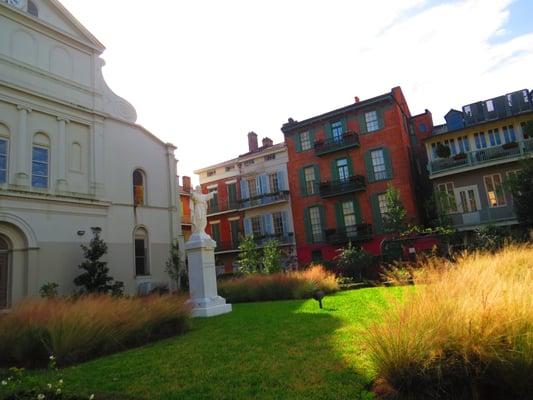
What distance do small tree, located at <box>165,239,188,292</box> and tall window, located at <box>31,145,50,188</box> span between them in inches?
287

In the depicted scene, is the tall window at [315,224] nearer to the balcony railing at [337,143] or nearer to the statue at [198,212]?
the balcony railing at [337,143]

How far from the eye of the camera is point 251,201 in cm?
3531

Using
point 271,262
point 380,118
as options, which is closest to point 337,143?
point 380,118

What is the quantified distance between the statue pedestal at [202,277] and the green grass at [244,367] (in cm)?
398

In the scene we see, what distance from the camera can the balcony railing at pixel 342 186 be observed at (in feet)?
95.6

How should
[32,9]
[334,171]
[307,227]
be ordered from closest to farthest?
1. [32,9]
2. [334,171]
3. [307,227]

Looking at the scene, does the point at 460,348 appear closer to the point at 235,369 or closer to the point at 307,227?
the point at 235,369

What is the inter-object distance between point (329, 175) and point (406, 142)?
604 cm

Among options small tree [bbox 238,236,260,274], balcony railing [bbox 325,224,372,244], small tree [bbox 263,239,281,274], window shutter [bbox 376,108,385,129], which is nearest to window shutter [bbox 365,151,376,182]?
window shutter [bbox 376,108,385,129]

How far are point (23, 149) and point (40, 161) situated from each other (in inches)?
38.3

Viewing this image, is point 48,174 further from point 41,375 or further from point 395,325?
point 395,325

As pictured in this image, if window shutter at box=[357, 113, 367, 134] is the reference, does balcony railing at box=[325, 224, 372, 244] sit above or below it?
below

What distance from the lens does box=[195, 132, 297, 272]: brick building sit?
110 feet

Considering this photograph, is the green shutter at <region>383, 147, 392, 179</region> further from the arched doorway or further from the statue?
the arched doorway
